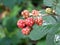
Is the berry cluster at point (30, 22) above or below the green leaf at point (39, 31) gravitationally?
above

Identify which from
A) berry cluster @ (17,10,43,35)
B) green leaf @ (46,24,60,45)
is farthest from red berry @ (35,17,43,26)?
green leaf @ (46,24,60,45)

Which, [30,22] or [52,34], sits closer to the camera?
[52,34]

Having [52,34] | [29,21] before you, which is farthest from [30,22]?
[52,34]

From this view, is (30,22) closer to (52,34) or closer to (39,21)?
(39,21)

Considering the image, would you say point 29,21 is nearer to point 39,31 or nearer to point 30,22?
point 30,22

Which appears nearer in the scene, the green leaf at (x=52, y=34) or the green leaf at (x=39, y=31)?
the green leaf at (x=52, y=34)

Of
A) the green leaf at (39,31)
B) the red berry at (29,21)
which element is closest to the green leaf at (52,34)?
the green leaf at (39,31)

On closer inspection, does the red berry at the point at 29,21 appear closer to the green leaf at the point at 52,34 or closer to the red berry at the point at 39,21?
the red berry at the point at 39,21

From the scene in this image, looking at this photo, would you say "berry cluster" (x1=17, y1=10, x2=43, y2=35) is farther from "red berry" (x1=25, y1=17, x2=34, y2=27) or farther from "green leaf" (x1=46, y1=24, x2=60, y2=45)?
"green leaf" (x1=46, y1=24, x2=60, y2=45)

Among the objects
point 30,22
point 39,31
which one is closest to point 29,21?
point 30,22

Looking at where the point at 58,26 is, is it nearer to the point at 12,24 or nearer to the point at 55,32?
the point at 55,32

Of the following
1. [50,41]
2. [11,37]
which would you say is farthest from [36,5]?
[50,41]
